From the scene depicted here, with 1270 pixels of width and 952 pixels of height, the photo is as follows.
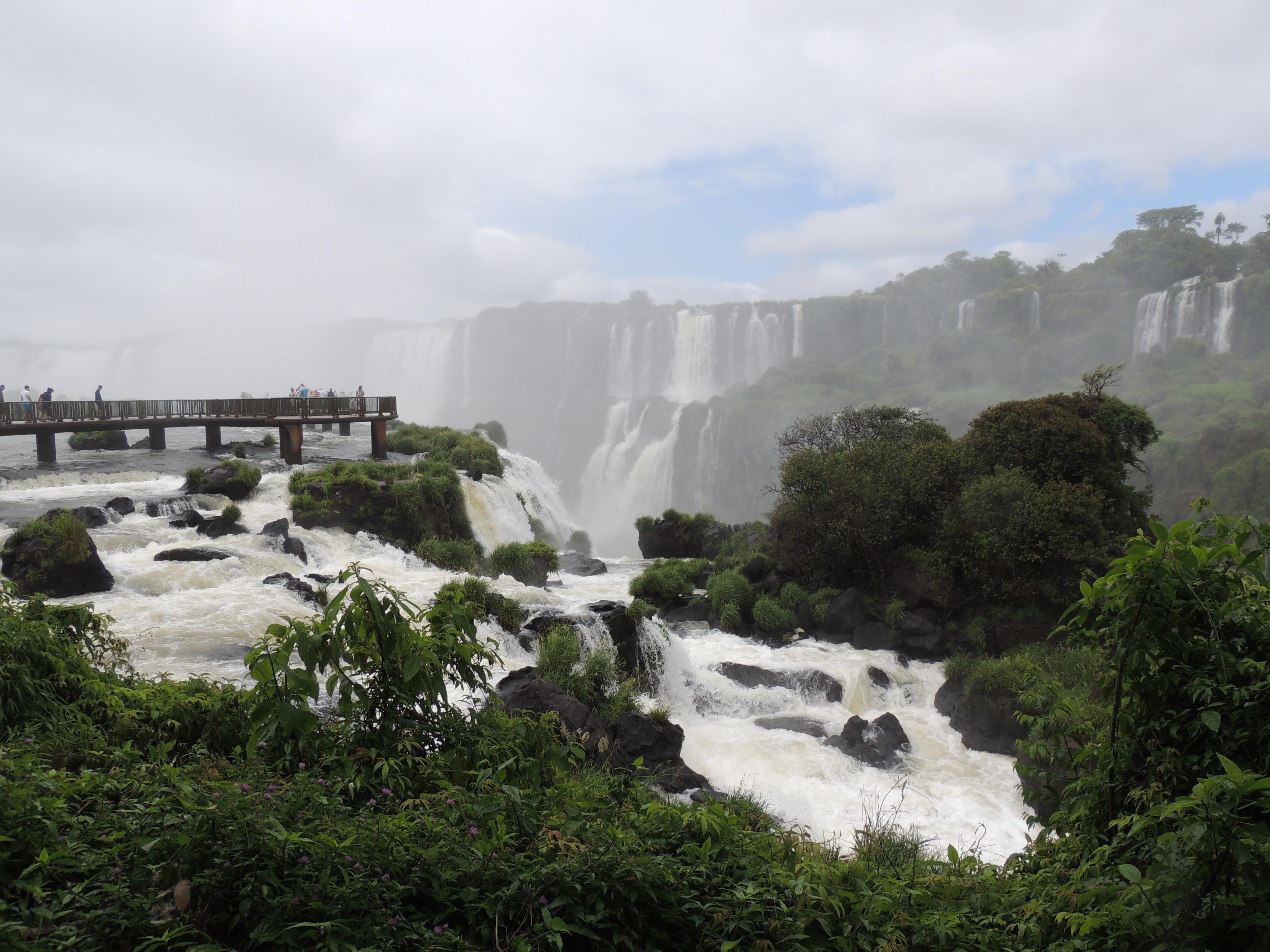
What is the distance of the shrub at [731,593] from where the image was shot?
1836 centimetres

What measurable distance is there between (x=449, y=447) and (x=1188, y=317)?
53.0 meters

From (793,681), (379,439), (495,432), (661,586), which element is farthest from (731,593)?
(495,432)

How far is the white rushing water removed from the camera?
10.2 m

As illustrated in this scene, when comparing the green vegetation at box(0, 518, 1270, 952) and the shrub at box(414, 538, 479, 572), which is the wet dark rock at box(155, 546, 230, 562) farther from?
the green vegetation at box(0, 518, 1270, 952)

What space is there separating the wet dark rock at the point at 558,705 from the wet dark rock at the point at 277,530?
29.1ft

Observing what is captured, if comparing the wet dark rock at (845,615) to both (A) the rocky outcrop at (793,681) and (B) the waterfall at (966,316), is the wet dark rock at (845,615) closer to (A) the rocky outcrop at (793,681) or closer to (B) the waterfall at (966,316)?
(A) the rocky outcrop at (793,681)

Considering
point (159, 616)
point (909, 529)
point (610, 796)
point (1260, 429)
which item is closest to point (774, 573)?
point (909, 529)

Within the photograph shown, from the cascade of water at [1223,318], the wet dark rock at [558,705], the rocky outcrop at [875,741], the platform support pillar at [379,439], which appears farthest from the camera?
the cascade of water at [1223,318]

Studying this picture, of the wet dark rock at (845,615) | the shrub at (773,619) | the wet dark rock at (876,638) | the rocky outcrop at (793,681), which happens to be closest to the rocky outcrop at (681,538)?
the shrub at (773,619)

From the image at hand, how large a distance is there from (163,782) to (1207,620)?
4020mm

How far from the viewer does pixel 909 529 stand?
1794 centimetres

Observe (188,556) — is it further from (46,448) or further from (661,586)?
(46,448)

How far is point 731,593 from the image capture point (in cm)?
1848

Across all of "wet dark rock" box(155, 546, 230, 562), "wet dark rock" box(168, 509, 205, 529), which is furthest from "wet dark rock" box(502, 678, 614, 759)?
"wet dark rock" box(168, 509, 205, 529)
